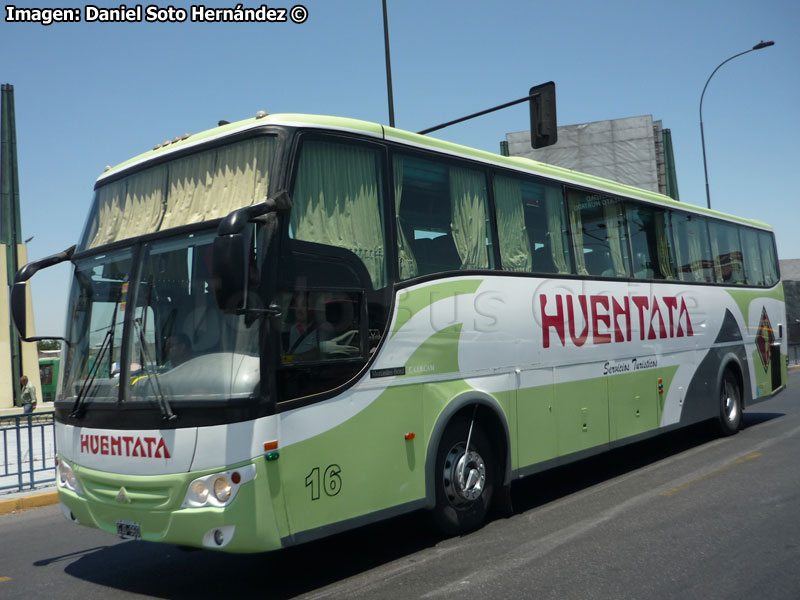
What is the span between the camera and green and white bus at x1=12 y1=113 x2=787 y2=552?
5.07m

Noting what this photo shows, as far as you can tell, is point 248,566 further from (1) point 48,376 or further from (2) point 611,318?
(1) point 48,376

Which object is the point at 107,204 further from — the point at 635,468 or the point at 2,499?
the point at 635,468

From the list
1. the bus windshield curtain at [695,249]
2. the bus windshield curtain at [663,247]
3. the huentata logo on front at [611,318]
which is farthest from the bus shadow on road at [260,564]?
the bus windshield curtain at [695,249]

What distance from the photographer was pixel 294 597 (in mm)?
5445

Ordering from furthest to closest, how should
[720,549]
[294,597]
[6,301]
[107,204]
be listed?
[6,301] → [107,204] → [720,549] → [294,597]

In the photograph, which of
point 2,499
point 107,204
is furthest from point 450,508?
point 2,499

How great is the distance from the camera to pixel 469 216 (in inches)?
290

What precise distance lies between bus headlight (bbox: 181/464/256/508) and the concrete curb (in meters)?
6.13

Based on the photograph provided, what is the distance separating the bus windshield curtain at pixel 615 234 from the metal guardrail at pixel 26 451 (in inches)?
312

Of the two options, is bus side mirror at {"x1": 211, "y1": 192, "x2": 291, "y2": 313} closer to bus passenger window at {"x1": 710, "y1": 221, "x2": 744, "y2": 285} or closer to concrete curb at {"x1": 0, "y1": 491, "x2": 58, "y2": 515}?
concrete curb at {"x1": 0, "y1": 491, "x2": 58, "y2": 515}

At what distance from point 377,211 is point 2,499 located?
23.5ft

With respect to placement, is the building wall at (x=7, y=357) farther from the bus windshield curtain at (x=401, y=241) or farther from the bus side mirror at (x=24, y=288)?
the bus windshield curtain at (x=401, y=241)

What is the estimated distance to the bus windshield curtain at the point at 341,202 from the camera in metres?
5.62

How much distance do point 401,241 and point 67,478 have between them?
3287 mm
